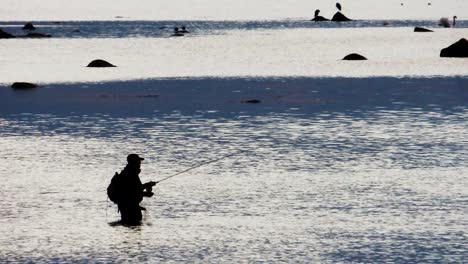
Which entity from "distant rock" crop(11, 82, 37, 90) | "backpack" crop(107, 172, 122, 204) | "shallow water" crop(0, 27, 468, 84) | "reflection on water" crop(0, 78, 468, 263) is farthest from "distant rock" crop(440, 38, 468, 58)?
"backpack" crop(107, 172, 122, 204)

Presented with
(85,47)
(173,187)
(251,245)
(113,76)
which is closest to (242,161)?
(173,187)

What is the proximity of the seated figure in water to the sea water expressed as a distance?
43cm

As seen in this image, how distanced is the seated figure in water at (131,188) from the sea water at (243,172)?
1.42 feet

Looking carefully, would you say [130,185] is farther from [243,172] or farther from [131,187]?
[243,172]

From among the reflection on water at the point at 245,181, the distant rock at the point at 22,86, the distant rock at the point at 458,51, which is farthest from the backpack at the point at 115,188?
the distant rock at the point at 458,51

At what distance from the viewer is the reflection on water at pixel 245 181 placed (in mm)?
22016

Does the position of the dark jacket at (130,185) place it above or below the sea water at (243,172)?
above

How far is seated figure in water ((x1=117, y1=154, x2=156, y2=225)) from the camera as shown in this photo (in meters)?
23.8

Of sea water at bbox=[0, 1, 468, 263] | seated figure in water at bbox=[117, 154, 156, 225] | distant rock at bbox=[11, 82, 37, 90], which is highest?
seated figure in water at bbox=[117, 154, 156, 225]

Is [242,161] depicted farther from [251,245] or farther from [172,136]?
[251,245]

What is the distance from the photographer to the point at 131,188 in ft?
78.1

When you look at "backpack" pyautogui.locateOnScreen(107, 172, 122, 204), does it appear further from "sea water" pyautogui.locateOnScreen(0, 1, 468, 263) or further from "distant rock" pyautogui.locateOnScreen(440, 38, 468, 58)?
"distant rock" pyautogui.locateOnScreen(440, 38, 468, 58)

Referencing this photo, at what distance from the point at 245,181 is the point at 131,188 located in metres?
6.74

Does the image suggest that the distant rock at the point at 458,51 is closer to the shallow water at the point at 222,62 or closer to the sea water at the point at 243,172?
the shallow water at the point at 222,62
